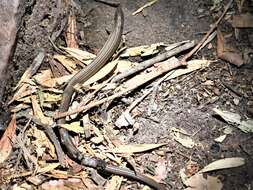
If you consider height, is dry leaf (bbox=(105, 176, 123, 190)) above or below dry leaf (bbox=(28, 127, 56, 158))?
below

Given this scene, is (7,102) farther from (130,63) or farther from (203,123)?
(203,123)

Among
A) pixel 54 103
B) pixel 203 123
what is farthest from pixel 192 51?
pixel 54 103

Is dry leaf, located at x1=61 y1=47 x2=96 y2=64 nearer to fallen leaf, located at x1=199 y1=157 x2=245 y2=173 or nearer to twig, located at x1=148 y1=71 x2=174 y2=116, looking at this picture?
twig, located at x1=148 y1=71 x2=174 y2=116

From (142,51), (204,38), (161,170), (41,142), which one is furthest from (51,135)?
(204,38)

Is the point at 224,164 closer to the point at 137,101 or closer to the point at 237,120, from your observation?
the point at 237,120

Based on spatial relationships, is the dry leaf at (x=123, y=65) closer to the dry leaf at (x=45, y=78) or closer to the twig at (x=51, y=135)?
the dry leaf at (x=45, y=78)

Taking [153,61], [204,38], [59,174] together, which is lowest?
[59,174]

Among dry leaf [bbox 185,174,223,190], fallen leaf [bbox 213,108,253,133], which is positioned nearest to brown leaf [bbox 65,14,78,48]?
fallen leaf [bbox 213,108,253,133]
